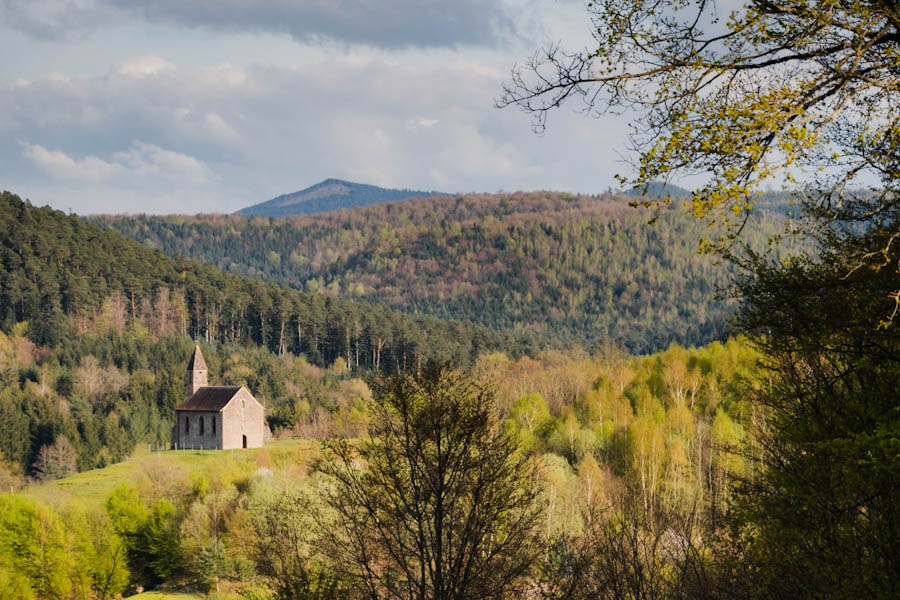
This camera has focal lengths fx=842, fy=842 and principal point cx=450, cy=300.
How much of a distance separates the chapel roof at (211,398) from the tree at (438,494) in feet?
195

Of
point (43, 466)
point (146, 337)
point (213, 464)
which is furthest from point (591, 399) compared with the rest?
point (146, 337)

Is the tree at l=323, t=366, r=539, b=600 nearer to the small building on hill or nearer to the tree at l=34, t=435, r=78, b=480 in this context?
the small building on hill

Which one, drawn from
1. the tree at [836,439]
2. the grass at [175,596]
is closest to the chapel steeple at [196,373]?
the grass at [175,596]

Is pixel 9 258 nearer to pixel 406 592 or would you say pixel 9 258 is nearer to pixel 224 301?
pixel 224 301

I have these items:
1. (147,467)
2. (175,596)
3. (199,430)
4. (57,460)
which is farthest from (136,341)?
(175,596)

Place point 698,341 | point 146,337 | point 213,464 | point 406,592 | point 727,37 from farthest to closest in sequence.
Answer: point 698,341 → point 146,337 → point 213,464 → point 406,592 → point 727,37

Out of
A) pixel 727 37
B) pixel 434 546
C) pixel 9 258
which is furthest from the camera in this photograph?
pixel 9 258

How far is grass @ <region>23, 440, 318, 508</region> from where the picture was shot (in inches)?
2213

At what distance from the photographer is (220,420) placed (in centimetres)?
7250

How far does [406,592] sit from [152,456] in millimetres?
57188

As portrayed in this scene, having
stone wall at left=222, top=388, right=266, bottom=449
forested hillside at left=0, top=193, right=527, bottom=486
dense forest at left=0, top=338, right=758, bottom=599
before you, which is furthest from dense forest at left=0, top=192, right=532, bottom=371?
dense forest at left=0, top=338, right=758, bottom=599

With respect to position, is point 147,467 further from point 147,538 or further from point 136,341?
point 136,341

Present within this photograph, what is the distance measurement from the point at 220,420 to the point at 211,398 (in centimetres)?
288

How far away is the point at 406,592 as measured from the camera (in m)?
16.5
